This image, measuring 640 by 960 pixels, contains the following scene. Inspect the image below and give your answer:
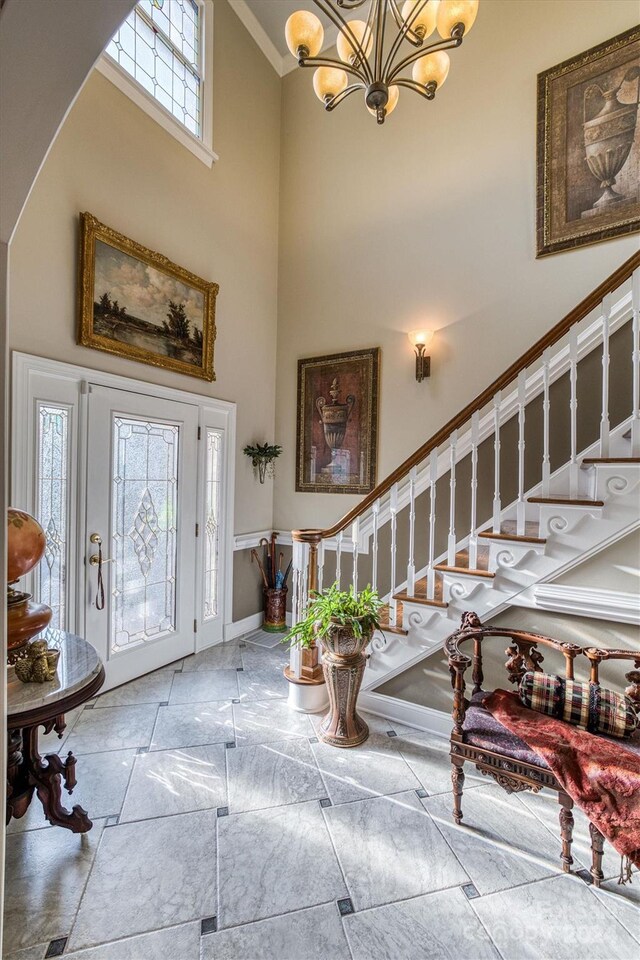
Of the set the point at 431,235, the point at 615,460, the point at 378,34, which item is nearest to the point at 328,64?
the point at 378,34

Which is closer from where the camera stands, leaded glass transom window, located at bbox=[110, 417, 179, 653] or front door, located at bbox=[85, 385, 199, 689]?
front door, located at bbox=[85, 385, 199, 689]

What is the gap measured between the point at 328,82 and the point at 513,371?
1902 millimetres

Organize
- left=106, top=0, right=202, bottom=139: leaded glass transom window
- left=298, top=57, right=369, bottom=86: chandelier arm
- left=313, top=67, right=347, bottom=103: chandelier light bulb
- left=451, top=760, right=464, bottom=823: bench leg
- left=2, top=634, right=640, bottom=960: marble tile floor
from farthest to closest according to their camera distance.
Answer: left=106, top=0, right=202, bottom=139: leaded glass transom window, left=313, top=67, right=347, bottom=103: chandelier light bulb, left=298, top=57, right=369, bottom=86: chandelier arm, left=451, top=760, right=464, bottom=823: bench leg, left=2, top=634, right=640, bottom=960: marble tile floor

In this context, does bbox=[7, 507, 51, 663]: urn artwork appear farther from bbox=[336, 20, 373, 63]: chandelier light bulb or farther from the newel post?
bbox=[336, 20, 373, 63]: chandelier light bulb

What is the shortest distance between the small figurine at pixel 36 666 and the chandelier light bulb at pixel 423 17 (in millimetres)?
3302

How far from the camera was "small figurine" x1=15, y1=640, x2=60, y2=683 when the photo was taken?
5.16 ft

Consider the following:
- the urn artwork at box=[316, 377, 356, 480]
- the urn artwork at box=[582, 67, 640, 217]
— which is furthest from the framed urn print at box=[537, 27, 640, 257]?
the urn artwork at box=[316, 377, 356, 480]

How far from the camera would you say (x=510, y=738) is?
1830 millimetres

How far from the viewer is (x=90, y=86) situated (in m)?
2.84

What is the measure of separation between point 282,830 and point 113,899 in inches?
27.1

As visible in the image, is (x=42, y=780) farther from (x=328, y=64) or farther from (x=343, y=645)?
(x=328, y=64)

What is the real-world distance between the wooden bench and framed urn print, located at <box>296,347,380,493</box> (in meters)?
2.14

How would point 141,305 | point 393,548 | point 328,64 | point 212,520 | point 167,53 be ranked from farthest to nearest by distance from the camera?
point 212,520, point 167,53, point 141,305, point 393,548, point 328,64

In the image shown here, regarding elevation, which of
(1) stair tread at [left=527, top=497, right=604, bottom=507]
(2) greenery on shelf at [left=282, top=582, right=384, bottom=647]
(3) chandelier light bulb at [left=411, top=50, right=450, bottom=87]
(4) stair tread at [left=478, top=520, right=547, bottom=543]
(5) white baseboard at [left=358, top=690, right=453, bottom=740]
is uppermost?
(3) chandelier light bulb at [left=411, top=50, right=450, bottom=87]
